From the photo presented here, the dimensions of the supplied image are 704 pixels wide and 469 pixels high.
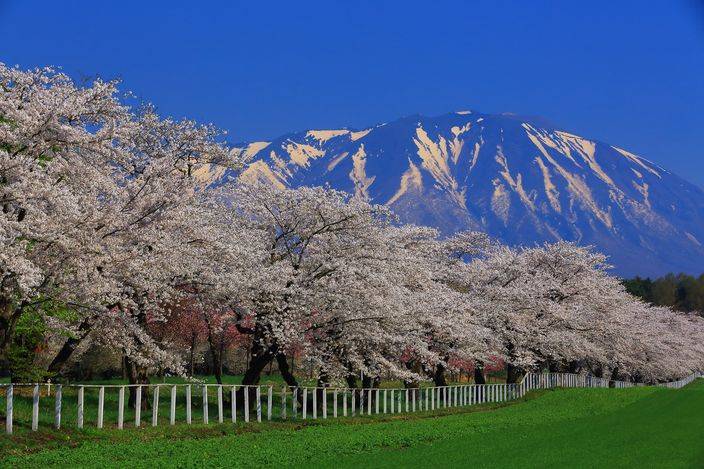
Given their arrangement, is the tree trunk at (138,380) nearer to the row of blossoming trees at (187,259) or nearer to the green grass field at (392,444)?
the row of blossoming trees at (187,259)

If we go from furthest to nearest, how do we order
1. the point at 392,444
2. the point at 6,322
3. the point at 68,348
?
the point at 68,348
the point at 392,444
the point at 6,322

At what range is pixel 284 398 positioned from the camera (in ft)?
124

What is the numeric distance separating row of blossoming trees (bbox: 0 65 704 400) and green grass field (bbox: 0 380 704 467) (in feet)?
13.3

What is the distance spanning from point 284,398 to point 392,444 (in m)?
9.89

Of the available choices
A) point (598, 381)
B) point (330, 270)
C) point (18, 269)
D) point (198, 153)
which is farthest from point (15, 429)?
point (598, 381)

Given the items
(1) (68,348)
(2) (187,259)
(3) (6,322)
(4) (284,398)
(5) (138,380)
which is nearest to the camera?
(3) (6,322)

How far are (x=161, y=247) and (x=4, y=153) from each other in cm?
697

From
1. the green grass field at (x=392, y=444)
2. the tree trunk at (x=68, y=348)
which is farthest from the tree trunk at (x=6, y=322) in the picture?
the tree trunk at (x=68, y=348)

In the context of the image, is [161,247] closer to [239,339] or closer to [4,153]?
[4,153]

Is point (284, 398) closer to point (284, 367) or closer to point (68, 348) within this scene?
point (284, 367)

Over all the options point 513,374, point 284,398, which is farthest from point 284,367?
point 513,374

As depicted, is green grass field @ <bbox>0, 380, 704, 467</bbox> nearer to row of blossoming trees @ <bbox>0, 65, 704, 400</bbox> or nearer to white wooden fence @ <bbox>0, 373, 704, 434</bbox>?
white wooden fence @ <bbox>0, 373, 704, 434</bbox>

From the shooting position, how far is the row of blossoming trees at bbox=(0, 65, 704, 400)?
2611cm

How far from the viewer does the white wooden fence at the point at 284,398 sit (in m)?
27.8
